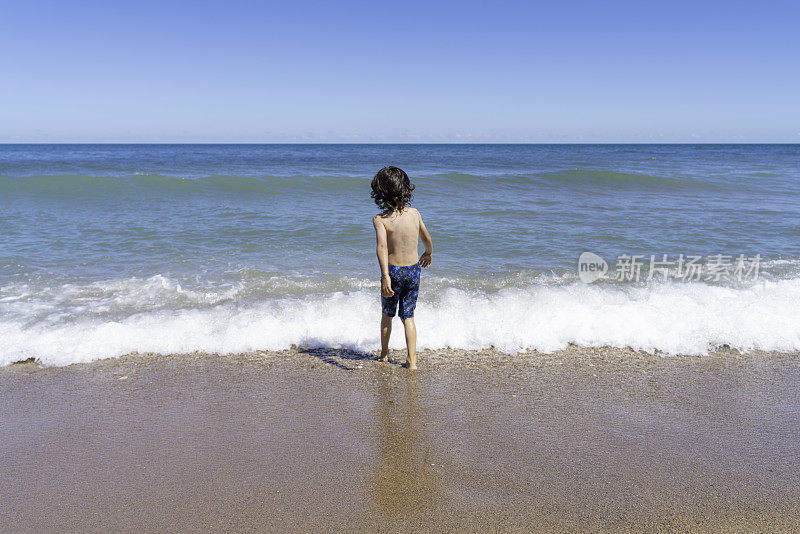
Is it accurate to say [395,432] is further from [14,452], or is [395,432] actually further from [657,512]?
[14,452]

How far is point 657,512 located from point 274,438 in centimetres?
224

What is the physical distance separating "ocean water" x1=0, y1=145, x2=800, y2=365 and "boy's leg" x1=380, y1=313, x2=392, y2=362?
1.11ft

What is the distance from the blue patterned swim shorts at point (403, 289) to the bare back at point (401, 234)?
0.06 m

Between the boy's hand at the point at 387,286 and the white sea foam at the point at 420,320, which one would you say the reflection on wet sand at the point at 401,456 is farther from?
the white sea foam at the point at 420,320

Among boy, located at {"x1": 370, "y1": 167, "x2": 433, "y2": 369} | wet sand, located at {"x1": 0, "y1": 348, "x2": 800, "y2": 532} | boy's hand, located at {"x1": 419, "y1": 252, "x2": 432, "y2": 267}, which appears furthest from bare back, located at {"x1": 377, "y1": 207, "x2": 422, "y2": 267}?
wet sand, located at {"x1": 0, "y1": 348, "x2": 800, "y2": 532}

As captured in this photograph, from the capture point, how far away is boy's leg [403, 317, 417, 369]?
14.2 ft

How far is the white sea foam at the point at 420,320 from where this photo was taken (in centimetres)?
486

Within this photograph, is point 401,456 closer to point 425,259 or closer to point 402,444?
point 402,444

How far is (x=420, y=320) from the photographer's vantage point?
5.26 meters

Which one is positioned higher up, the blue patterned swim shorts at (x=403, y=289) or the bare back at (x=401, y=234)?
the bare back at (x=401, y=234)

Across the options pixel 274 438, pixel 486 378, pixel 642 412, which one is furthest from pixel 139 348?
pixel 642 412

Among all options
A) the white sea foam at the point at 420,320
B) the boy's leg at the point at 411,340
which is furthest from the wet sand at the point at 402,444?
the white sea foam at the point at 420,320

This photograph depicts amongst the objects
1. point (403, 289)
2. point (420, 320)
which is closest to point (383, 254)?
point (403, 289)

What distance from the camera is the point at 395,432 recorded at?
3.38 meters
